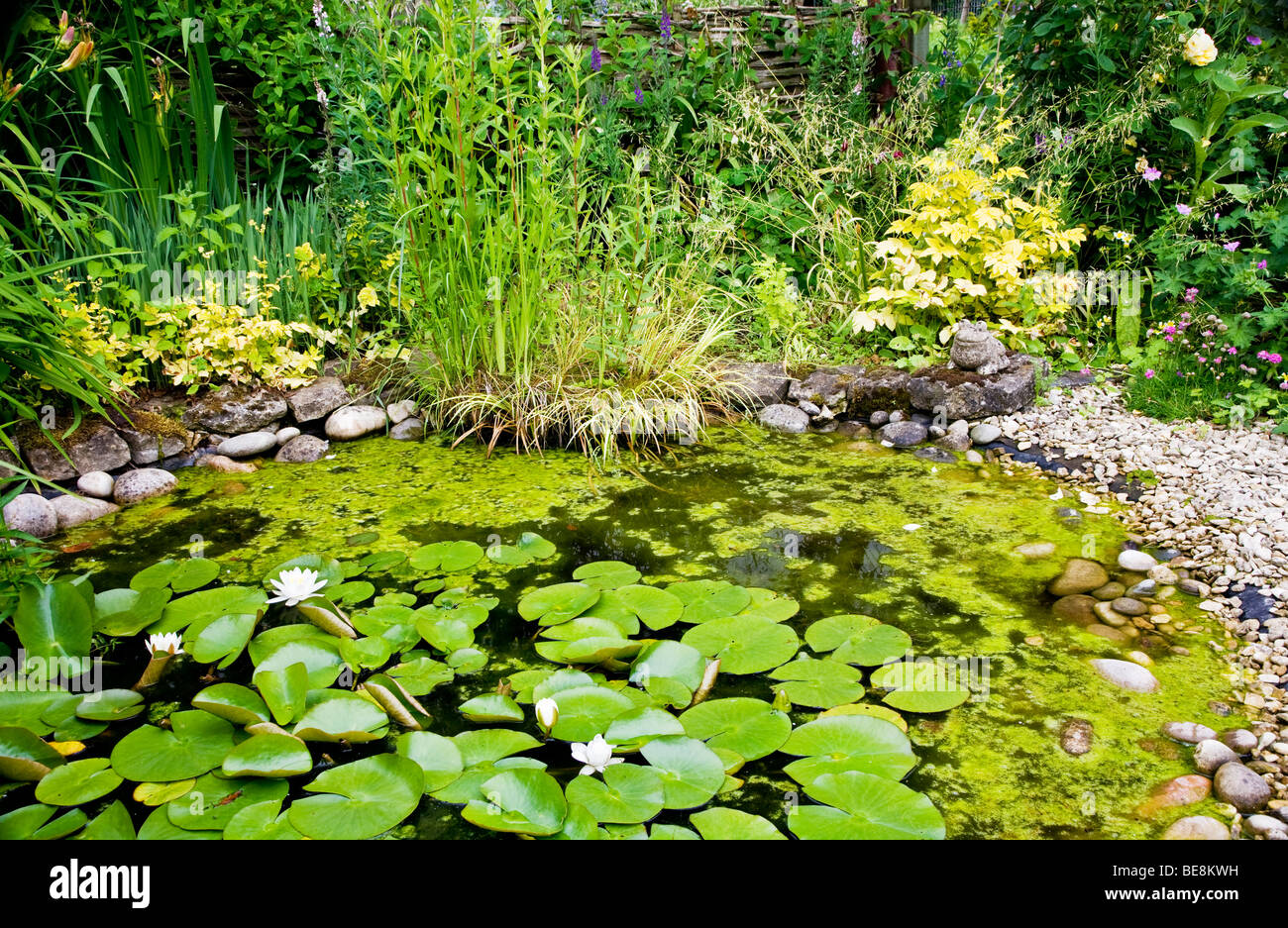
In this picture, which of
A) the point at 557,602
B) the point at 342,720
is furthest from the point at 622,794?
the point at 557,602

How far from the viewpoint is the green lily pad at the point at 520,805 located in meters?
1.35

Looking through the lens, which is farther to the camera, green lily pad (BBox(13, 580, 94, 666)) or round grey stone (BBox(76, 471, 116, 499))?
round grey stone (BBox(76, 471, 116, 499))

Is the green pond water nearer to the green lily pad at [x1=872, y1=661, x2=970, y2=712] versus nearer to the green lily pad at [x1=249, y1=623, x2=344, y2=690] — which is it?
the green lily pad at [x1=872, y1=661, x2=970, y2=712]

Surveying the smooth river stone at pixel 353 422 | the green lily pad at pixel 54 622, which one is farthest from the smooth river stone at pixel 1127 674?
the smooth river stone at pixel 353 422

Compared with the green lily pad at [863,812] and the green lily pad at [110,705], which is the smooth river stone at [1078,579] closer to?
the green lily pad at [863,812]

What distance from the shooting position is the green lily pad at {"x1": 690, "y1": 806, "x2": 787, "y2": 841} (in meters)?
1.35

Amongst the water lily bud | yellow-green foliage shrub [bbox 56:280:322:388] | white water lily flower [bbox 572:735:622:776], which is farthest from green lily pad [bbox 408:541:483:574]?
yellow-green foliage shrub [bbox 56:280:322:388]

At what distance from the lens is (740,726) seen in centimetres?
163

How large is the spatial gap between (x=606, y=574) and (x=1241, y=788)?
1373 millimetres

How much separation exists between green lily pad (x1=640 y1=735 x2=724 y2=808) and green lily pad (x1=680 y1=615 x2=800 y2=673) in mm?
295

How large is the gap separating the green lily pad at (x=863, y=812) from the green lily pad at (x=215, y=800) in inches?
34.9
